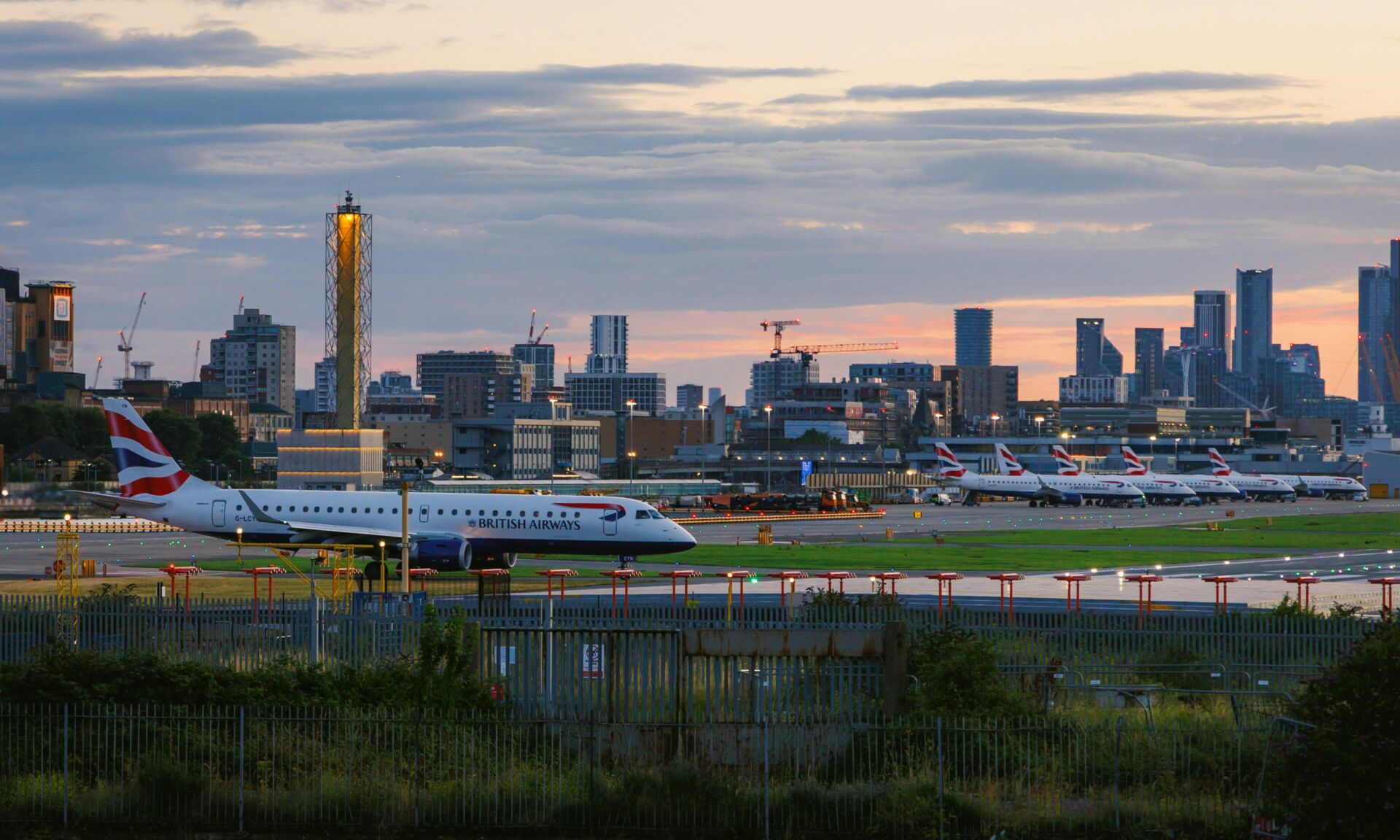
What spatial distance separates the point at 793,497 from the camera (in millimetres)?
144500

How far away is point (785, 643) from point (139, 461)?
51.1 m

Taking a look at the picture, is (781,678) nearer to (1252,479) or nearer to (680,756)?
(680,756)

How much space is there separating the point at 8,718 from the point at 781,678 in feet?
41.3

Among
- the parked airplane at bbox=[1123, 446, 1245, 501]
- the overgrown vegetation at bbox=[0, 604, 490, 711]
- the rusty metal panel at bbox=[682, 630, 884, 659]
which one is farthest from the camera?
the parked airplane at bbox=[1123, 446, 1245, 501]

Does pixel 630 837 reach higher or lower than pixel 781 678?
lower

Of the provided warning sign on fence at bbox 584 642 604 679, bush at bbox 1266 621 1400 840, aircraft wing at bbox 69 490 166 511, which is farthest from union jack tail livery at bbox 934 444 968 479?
bush at bbox 1266 621 1400 840

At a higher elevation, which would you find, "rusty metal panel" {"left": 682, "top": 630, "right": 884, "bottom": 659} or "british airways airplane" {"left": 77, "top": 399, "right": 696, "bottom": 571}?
"rusty metal panel" {"left": 682, "top": 630, "right": 884, "bottom": 659}

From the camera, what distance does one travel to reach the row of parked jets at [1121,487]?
16888cm

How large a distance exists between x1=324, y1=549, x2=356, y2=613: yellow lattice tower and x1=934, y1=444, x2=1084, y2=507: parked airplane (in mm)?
114191

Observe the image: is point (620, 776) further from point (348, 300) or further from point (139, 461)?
point (348, 300)

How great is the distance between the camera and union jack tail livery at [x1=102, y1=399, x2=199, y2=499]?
6919 cm

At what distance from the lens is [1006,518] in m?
133

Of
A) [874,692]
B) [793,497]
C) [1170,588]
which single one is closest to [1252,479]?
[793,497]

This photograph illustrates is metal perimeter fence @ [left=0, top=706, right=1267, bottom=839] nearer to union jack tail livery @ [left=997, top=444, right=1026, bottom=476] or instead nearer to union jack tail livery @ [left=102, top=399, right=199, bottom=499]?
union jack tail livery @ [left=102, top=399, right=199, bottom=499]
